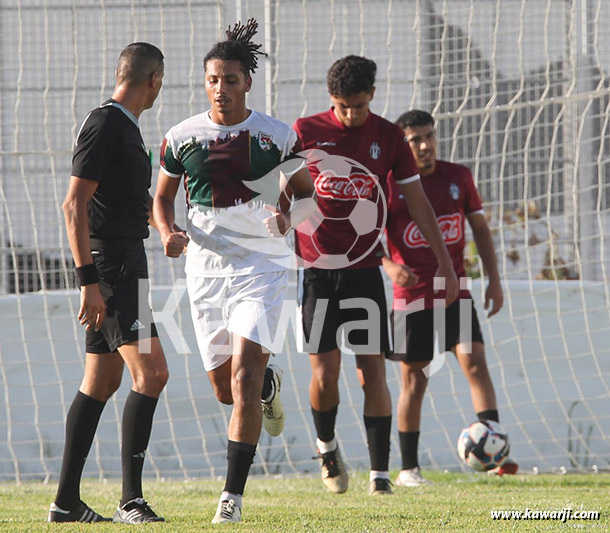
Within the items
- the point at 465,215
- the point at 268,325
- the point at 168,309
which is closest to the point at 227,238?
the point at 268,325

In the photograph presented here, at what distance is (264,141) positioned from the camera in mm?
4367

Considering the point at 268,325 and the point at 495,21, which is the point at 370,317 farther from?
the point at 495,21

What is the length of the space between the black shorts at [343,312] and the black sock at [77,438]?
4.89ft

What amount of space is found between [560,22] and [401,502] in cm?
423

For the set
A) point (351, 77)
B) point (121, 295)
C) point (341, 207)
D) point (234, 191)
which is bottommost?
point (121, 295)

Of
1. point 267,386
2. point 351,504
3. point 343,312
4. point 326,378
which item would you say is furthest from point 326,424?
point 267,386

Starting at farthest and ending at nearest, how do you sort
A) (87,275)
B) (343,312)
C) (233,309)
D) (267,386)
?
(343,312) → (267,386) → (233,309) → (87,275)

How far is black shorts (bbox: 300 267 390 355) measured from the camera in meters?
5.31

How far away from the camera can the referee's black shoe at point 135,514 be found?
3.92m

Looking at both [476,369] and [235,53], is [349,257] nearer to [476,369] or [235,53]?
[476,369]

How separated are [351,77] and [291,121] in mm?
2441

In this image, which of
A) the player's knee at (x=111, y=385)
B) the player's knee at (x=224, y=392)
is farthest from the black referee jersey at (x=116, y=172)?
the player's knee at (x=224, y=392)

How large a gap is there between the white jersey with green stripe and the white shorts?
0.05 metres

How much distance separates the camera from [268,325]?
4.14 m
